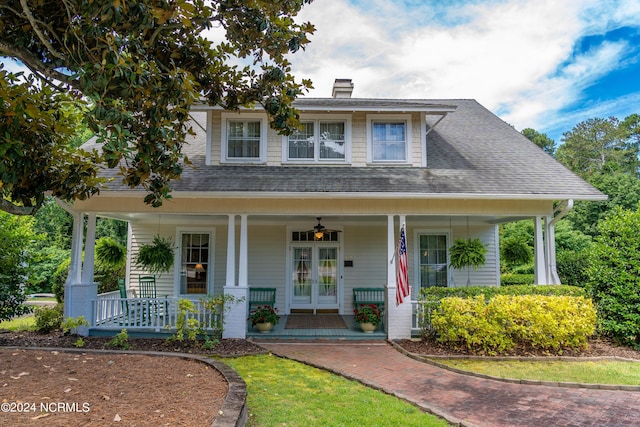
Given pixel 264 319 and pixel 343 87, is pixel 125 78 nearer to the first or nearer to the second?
pixel 264 319

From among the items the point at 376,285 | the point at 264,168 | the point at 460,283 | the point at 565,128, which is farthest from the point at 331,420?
the point at 565,128

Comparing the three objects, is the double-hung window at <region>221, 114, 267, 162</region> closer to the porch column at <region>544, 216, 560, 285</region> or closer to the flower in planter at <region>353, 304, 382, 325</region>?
the flower in planter at <region>353, 304, 382, 325</region>

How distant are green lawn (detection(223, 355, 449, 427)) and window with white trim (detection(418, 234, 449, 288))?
6208 millimetres

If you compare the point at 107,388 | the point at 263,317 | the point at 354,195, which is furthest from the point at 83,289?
the point at 354,195

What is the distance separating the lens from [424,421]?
4.22 m

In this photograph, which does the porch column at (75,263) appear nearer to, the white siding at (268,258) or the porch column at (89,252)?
the porch column at (89,252)

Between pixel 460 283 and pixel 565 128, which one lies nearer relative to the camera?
pixel 460 283

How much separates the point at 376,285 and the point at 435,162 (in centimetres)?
409

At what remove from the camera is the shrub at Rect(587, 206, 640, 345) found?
736 cm

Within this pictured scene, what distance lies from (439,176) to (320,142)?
3169 mm

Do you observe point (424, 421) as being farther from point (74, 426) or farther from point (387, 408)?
point (74, 426)

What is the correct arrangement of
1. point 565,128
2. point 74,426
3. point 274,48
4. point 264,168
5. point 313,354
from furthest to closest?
point 565,128 → point 264,168 → point 313,354 → point 274,48 → point 74,426

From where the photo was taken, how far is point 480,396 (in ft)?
16.8

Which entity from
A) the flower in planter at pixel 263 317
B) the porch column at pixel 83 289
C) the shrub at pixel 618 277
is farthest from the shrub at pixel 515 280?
the porch column at pixel 83 289
